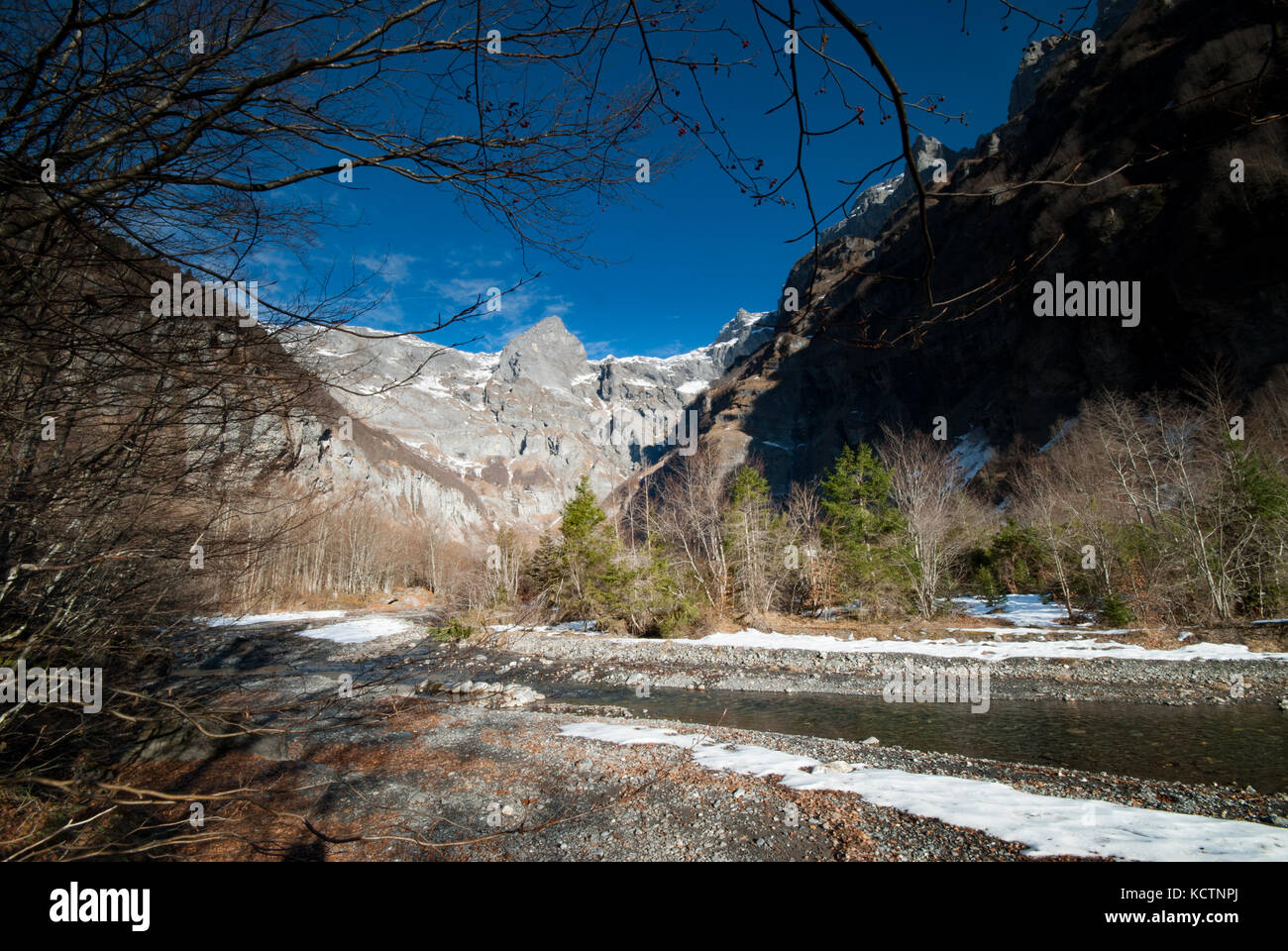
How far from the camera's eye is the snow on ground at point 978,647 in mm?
14516

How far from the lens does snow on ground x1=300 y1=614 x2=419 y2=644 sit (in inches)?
1134

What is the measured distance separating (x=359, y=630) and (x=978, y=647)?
30.3 metres

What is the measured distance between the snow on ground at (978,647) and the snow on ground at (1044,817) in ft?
35.3

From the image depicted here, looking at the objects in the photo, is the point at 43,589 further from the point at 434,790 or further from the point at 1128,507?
the point at 1128,507

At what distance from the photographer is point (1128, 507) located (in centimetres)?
2216

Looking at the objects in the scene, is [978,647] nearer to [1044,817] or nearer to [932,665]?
[932,665]

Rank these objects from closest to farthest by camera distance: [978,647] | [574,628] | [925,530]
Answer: [978,647] → [925,530] → [574,628]

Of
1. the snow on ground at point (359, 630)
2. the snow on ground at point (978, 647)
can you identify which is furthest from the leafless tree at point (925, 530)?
the snow on ground at point (359, 630)

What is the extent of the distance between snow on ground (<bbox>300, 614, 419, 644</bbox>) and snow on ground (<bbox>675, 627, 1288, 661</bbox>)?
1708 cm

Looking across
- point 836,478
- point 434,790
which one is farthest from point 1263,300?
point 434,790

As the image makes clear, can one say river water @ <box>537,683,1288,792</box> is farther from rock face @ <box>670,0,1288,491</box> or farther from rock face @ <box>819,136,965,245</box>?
rock face @ <box>819,136,965,245</box>

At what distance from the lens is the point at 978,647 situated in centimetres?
1775

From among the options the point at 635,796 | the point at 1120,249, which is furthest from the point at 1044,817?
the point at 1120,249

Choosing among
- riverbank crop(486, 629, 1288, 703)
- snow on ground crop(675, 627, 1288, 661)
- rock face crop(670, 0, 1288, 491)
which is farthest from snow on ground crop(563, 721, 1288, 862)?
rock face crop(670, 0, 1288, 491)
